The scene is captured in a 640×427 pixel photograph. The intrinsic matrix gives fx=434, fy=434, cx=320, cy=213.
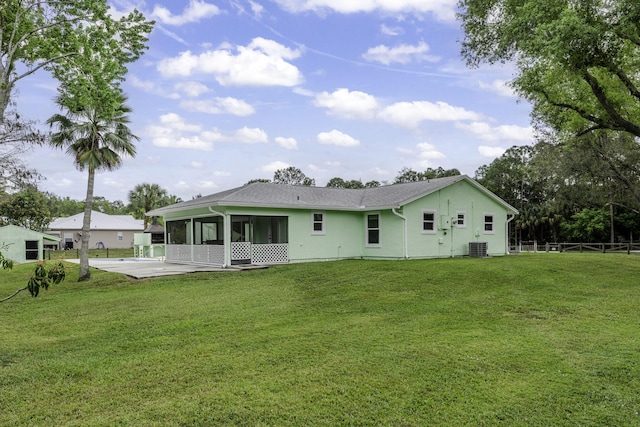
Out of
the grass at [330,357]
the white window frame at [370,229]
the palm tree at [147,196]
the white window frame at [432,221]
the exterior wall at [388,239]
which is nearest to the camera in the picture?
the grass at [330,357]

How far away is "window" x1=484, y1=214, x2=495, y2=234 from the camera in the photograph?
71.8 ft

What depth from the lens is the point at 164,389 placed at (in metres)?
4.82

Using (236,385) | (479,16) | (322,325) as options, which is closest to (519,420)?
(236,385)

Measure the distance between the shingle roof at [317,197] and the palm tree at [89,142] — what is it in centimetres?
382

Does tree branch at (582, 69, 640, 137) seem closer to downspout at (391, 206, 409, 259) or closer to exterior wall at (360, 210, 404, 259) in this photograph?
downspout at (391, 206, 409, 259)

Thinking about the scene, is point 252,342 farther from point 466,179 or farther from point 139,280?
point 466,179

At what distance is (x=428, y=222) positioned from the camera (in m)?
20.0

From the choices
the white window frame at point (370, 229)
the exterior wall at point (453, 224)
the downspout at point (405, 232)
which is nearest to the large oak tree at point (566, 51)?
the exterior wall at point (453, 224)

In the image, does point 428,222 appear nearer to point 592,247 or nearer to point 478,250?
point 478,250

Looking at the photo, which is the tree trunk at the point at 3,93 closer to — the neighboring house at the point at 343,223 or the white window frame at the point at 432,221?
the neighboring house at the point at 343,223

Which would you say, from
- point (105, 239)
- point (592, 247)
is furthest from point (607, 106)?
point (105, 239)

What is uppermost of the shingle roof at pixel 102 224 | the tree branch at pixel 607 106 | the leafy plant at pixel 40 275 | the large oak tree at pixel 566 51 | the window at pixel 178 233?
the large oak tree at pixel 566 51

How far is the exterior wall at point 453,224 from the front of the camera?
19.5 meters

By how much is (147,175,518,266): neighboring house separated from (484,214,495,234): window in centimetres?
5
